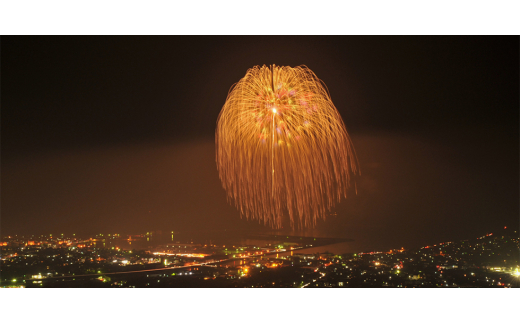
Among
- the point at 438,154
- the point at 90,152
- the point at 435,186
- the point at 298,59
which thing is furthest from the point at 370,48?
the point at 90,152

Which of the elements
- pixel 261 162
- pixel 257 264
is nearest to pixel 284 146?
pixel 261 162

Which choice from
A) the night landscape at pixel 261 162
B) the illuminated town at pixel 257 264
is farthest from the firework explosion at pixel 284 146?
the illuminated town at pixel 257 264

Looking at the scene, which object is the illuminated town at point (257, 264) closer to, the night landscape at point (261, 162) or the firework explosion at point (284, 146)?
the night landscape at point (261, 162)

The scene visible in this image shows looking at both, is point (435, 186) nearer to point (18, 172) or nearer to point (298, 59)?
point (298, 59)

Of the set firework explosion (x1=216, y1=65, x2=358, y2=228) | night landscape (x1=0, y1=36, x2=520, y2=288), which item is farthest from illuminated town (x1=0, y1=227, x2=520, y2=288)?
firework explosion (x1=216, y1=65, x2=358, y2=228)

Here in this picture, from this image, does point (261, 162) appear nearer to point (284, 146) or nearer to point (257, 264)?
point (284, 146)

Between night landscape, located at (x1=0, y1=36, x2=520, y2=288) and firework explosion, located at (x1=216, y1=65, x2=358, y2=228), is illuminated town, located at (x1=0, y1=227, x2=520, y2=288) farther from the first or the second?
firework explosion, located at (x1=216, y1=65, x2=358, y2=228)
